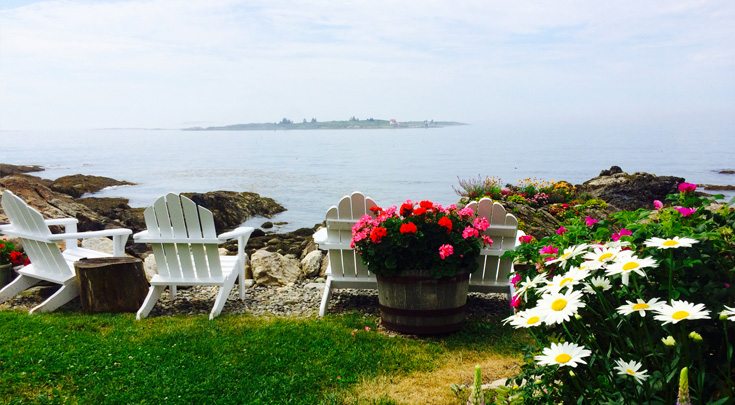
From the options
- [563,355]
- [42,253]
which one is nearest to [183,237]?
[42,253]

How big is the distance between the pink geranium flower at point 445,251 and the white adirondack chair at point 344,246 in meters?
1.00

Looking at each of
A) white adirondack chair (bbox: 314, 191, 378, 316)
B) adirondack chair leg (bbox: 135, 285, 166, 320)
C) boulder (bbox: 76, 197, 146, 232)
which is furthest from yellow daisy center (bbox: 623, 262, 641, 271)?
boulder (bbox: 76, 197, 146, 232)

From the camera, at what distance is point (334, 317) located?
5.82 meters

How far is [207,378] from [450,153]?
4596 centimetres

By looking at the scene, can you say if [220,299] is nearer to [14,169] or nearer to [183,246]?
[183,246]

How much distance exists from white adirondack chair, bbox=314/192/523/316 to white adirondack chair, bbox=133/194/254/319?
38.6 inches

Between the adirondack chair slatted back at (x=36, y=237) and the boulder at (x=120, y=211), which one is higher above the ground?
the adirondack chair slatted back at (x=36, y=237)

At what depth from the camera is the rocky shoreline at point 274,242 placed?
20.9 ft

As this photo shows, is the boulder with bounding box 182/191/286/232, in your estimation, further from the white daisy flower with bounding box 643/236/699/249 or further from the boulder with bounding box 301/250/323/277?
the white daisy flower with bounding box 643/236/699/249

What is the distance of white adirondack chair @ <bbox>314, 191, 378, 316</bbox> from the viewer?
595cm

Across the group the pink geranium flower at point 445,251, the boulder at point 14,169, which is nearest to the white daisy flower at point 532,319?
the pink geranium flower at point 445,251

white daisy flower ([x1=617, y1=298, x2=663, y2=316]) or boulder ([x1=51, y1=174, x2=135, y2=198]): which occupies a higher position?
white daisy flower ([x1=617, y1=298, x2=663, y2=316])

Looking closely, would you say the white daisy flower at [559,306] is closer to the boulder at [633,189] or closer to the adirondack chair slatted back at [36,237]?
the adirondack chair slatted back at [36,237]

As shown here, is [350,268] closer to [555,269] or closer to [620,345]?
[555,269]
